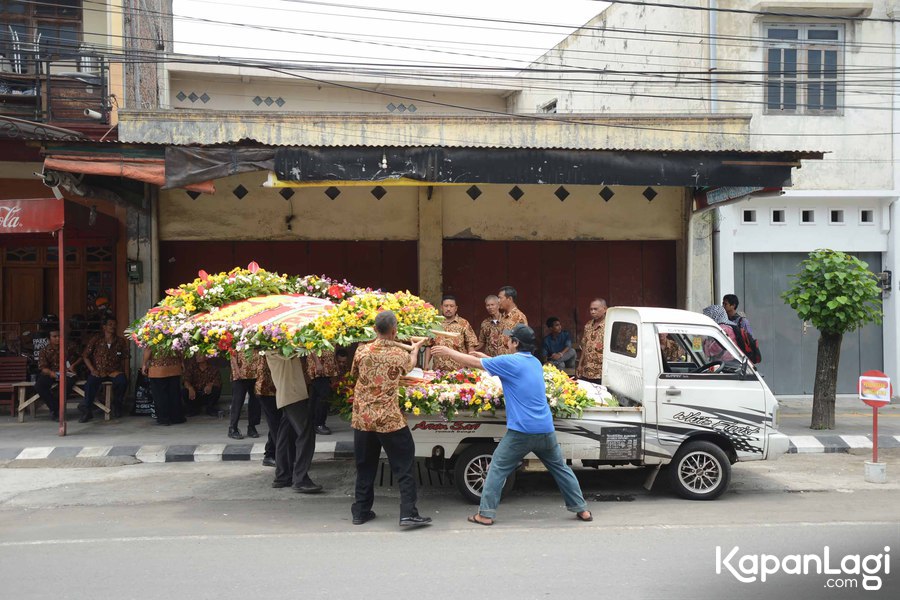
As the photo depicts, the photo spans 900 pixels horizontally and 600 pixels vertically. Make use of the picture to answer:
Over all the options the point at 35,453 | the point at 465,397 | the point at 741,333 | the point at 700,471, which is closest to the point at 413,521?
the point at 465,397

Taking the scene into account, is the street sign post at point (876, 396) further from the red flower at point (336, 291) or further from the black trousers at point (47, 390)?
the black trousers at point (47, 390)

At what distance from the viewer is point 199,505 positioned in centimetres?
802

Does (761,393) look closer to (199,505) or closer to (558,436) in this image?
(558,436)

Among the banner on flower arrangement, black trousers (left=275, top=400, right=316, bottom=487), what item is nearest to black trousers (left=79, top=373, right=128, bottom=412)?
black trousers (left=275, top=400, right=316, bottom=487)

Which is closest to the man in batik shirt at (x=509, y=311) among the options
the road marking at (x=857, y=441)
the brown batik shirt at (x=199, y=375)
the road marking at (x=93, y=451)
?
the road marking at (x=857, y=441)

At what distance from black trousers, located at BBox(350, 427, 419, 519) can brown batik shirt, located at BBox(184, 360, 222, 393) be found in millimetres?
6509

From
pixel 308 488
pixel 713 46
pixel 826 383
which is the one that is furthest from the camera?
pixel 713 46

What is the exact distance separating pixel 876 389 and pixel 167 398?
932 centimetres

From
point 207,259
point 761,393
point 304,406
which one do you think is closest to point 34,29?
point 207,259

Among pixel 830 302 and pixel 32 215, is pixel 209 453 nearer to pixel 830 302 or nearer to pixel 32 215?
pixel 32 215

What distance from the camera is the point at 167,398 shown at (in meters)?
12.3

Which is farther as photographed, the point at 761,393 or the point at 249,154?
the point at 249,154

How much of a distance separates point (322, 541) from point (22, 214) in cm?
738

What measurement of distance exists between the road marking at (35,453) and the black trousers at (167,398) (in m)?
1.80
